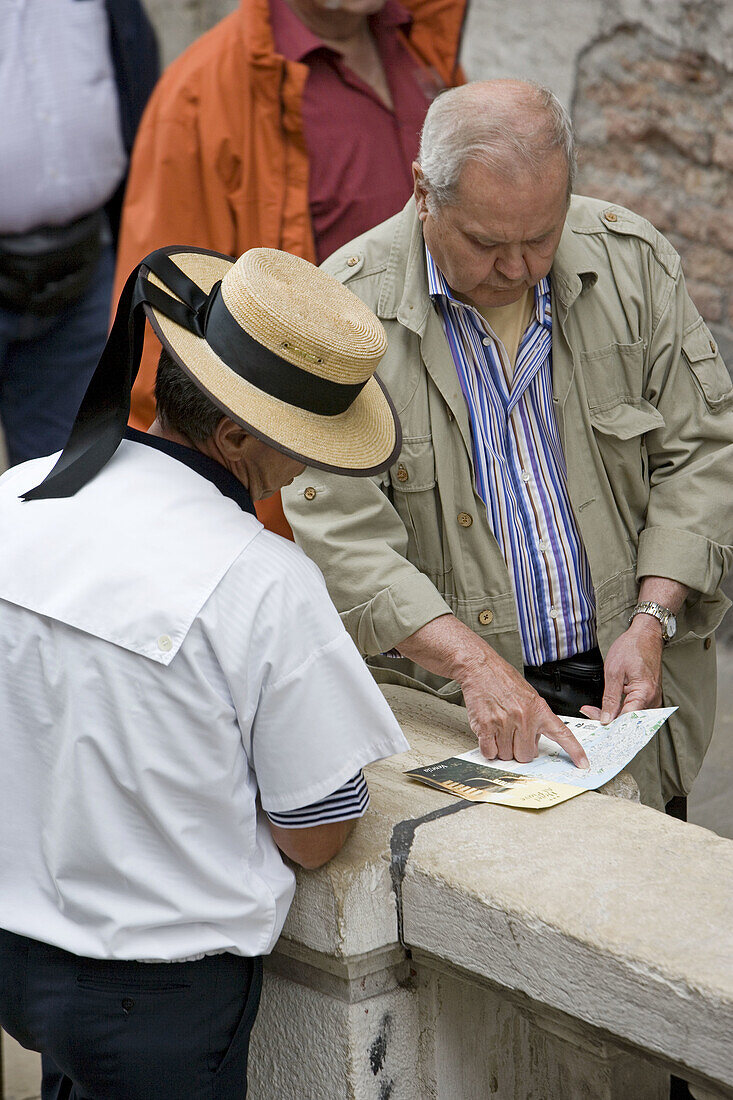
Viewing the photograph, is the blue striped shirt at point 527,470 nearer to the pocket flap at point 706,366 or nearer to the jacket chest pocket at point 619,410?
the jacket chest pocket at point 619,410

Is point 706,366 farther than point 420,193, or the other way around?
point 706,366

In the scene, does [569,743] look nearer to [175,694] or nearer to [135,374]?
[175,694]

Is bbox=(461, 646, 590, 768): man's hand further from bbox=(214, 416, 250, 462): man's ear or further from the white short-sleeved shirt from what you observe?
bbox=(214, 416, 250, 462): man's ear

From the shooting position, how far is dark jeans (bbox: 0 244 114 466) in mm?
3977

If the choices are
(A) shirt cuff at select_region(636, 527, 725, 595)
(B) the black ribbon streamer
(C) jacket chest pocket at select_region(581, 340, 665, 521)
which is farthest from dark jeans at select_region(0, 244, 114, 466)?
(B) the black ribbon streamer

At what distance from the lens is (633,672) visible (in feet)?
6.95

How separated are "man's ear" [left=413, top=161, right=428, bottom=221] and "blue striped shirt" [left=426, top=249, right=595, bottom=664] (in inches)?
3.4

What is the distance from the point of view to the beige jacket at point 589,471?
2135mm

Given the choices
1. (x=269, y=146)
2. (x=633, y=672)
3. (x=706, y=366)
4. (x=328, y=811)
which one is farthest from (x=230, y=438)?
(x=269, y=146)

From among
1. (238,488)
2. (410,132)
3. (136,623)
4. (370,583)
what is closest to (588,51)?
(410,132)

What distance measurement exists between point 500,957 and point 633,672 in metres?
0.74

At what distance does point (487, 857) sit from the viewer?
1.58 m

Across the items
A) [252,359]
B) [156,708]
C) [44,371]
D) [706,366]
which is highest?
[252,359]

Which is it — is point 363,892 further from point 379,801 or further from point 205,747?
point 205,747
